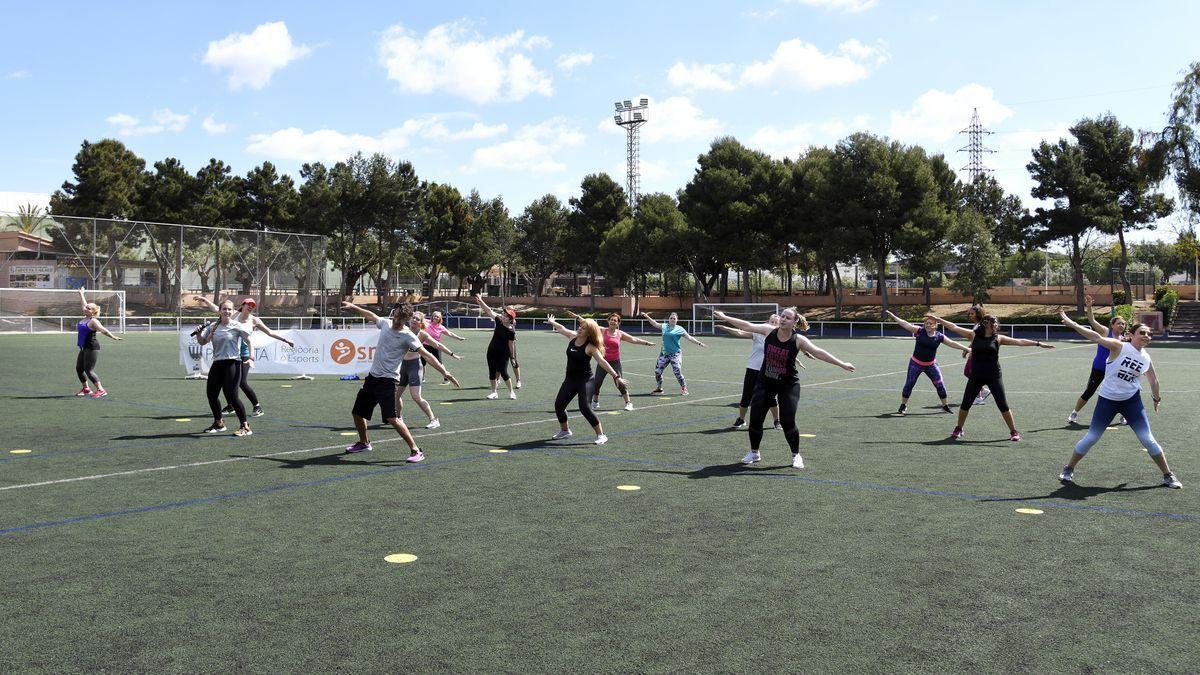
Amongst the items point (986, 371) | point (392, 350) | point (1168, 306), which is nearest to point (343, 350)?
point (392, 350)

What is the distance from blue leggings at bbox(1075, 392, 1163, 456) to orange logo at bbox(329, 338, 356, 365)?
1660 centimetres

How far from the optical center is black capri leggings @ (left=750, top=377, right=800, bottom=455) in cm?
1036

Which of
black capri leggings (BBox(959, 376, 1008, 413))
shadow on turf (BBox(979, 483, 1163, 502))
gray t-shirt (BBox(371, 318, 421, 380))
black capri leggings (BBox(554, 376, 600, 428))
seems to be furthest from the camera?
black capri leggings (BBox(959, 376, 1008, 413))

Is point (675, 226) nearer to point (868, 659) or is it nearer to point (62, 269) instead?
point (62, 269)

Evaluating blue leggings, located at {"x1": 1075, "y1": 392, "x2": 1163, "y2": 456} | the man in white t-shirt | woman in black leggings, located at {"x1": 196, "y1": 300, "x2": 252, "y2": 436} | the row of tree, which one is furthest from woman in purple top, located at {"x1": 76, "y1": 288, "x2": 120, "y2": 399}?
the row of tree

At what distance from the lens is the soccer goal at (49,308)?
151 feet

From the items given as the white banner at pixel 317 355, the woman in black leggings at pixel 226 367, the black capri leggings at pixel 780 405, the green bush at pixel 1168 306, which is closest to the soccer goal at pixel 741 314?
the green bush at pixel 1168 306

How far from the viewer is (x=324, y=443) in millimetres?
12430

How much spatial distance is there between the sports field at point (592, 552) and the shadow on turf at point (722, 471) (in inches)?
2.9

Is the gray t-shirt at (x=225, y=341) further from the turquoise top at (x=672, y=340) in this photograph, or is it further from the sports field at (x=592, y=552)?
the turquoise top at (x=672, y=340)

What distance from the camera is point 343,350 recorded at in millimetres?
22469

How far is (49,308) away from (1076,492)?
49275 millimetres

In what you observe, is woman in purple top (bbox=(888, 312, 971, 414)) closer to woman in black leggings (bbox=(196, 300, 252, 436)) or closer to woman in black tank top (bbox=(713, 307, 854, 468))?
woman in black tank top (bbox=(713, 307, 854, 468))

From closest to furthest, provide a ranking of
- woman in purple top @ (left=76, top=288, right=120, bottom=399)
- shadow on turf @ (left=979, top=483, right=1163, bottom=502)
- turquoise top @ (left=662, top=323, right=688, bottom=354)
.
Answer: shadow on turf @ (left=979, top=483, right=1163, bottom=502) < woman in purple top @ (left=76, top=288, right=120, bottom=399) < turquoise top @ (left=662, top=323, right=688, bottom=354)
